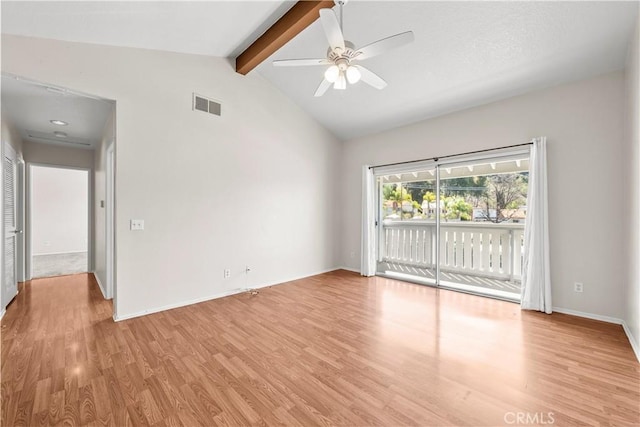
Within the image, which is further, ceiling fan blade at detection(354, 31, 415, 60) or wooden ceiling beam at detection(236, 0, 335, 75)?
wooden ceiling beam at detection(236, 0, 335, 75)

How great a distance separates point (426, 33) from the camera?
2.79m

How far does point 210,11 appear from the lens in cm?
270

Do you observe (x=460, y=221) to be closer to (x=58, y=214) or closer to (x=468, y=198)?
(x=468, y=198)

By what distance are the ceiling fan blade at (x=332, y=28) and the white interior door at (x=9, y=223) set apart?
405cm

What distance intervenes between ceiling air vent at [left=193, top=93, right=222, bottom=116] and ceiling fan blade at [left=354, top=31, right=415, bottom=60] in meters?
2.33

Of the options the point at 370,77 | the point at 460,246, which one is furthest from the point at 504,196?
the point at 370,77

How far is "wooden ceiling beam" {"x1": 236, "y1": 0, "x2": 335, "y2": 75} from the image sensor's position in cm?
267

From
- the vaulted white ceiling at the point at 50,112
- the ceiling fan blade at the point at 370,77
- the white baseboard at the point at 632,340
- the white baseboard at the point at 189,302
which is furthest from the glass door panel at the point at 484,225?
the vaulted white ceiling at the point at 50,112

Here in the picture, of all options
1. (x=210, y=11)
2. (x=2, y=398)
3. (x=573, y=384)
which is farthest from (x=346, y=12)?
(x=2, y=398)

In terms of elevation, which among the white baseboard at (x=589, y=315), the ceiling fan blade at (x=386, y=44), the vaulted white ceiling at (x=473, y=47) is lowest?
the white baseboard at (x=589, y=315)

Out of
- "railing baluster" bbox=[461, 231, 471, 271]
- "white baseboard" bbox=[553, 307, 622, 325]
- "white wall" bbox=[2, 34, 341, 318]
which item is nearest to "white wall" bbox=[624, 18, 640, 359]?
"white baseboard" bbox=[553, 307, 622, 325]

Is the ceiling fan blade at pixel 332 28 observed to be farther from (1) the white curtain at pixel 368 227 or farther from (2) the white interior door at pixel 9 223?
(2) the white interior door at pixel 9 223

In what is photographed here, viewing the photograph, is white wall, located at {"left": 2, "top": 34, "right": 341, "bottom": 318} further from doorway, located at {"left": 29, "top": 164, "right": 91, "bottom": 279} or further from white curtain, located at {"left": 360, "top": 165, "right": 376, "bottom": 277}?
doorway, located at {"left": 29, "top": 164, "right": 91, "bottom": 279}

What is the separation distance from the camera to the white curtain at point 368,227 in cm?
499
